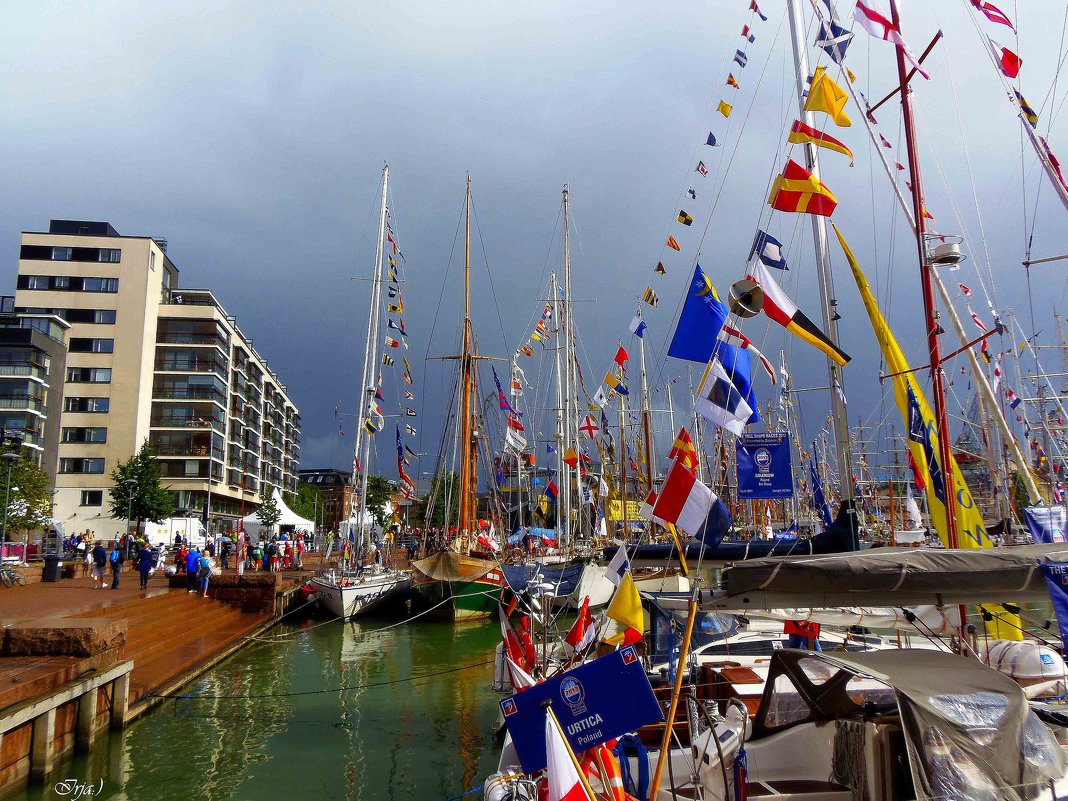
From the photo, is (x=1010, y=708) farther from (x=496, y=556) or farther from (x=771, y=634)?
(x=496, y=556)

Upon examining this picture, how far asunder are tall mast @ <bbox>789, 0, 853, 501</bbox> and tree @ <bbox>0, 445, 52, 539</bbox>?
38.3 meters

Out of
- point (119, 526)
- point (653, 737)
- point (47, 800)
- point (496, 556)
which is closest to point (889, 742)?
point (653, 737)

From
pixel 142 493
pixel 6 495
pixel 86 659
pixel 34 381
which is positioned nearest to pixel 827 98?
pixel 86 659

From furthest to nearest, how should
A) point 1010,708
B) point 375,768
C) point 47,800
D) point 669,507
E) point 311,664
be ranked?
point 311,664 → point 375,768 → point 47,800 → point 669,507 → point 1010,708

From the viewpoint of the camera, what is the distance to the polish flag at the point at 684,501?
7168 millimetres

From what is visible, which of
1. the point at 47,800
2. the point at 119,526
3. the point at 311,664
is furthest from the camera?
the point at 119,526

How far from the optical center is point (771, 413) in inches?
1941

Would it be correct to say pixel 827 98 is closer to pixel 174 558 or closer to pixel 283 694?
pixel 283 694

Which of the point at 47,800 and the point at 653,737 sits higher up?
the point at 653,737

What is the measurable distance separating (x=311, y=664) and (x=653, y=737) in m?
13.7

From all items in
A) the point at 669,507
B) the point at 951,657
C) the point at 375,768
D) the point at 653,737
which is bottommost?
the point at 375,768

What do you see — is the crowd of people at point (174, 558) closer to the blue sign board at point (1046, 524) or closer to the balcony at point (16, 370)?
the balcony at point (16, 370)

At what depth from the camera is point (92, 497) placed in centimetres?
5875

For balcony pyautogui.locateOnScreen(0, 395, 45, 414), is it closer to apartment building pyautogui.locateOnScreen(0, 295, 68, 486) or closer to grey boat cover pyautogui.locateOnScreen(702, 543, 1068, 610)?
apartment building pyautogui.locateOnScreen(0, 295, 68, 486)
